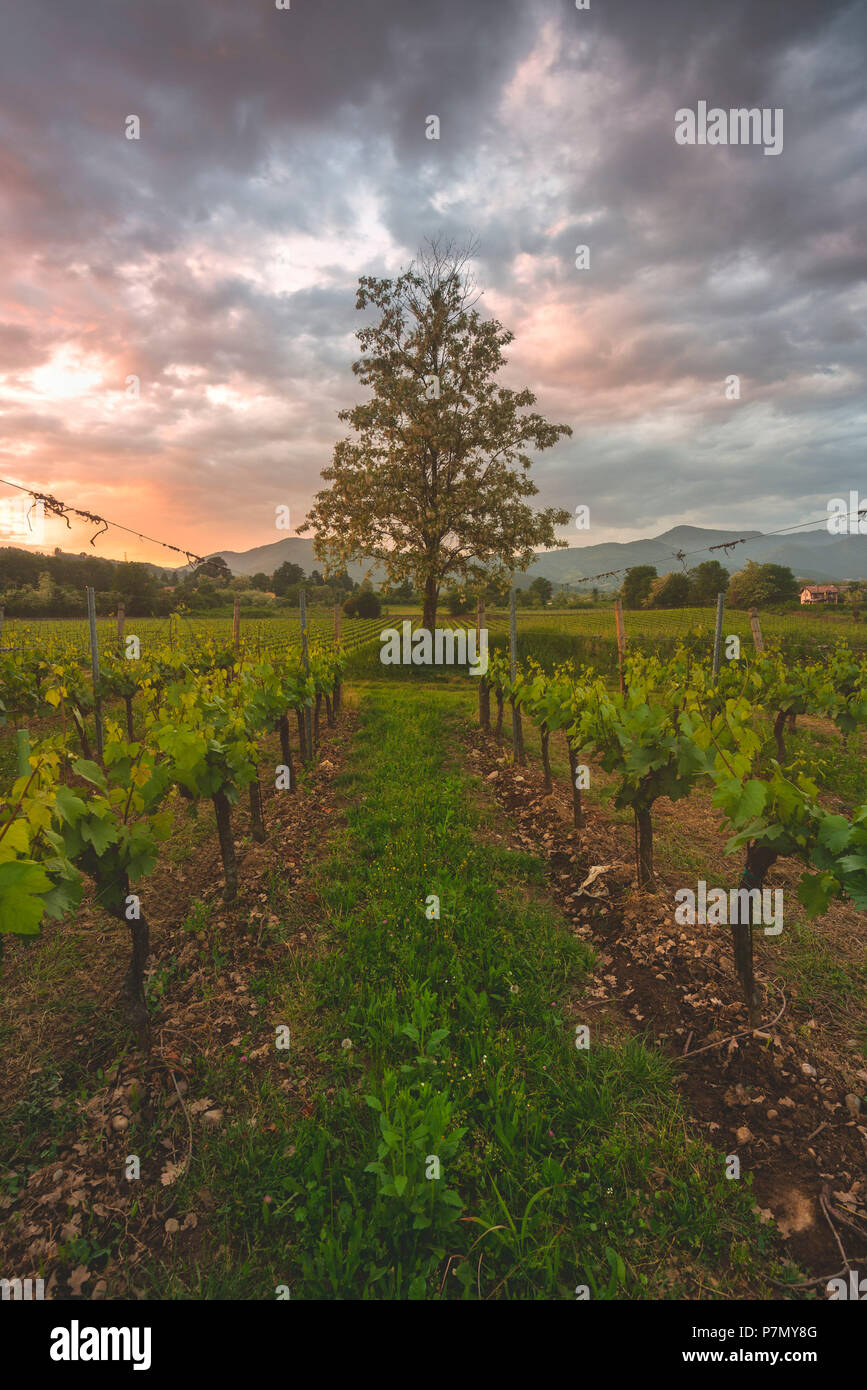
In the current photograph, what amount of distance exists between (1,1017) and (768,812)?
5743 millimetres

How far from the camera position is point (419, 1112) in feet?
8.69

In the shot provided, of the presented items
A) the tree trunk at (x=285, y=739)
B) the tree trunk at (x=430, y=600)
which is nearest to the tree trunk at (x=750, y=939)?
the tree trunk at (x=285, y=739)

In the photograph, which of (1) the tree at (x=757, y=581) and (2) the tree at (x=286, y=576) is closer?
(1) the tree at (x=757, y=581)

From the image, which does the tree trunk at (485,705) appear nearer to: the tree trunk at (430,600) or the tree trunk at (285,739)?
the tree trunk at (285,739)

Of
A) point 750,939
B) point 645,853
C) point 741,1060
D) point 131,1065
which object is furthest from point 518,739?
point 131,1065

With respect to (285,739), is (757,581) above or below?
above

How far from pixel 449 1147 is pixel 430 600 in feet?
66.7

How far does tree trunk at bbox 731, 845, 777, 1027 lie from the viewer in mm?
3578

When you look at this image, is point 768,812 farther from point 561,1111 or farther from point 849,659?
point 849,659

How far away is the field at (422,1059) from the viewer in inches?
92.3

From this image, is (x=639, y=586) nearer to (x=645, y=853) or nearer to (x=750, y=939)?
(x=645, y=853)

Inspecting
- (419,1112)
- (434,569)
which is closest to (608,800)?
(419,1112)

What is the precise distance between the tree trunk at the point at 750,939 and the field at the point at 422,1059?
0.42ft

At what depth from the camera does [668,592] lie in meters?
42.6
